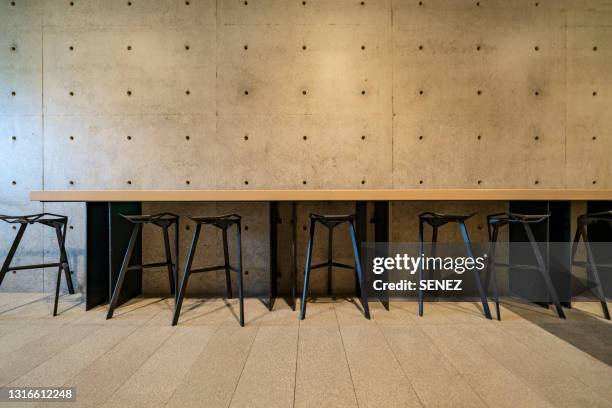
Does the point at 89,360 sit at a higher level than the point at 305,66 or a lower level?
lower

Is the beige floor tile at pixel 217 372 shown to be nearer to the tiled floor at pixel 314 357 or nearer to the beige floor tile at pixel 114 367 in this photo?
the tiled floor at pixel 314 357

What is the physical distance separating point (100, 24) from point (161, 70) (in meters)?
0.72

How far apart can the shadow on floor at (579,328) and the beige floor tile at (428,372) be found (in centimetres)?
87

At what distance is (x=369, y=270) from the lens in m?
2.61

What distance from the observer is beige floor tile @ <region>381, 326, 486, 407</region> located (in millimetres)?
1309

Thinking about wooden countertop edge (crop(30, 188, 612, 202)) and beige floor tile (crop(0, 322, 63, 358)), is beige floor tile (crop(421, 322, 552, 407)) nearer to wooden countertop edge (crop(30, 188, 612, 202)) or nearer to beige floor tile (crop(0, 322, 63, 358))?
wooden countertop edge (crop(30, 188, 612, 202))

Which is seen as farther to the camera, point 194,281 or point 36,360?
point 194,281

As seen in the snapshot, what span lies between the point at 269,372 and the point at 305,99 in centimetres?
230

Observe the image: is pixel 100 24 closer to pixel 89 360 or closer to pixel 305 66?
pixel 305 66

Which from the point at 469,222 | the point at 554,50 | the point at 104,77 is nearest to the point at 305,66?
the point at 104,77

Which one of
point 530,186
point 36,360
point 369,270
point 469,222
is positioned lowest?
point 36,360

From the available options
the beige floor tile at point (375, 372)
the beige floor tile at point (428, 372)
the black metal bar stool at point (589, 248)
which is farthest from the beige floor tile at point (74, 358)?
the black metal bar stool at point (589, 248)

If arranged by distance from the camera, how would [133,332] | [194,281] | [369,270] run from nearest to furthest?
[133,332], [369,270], [194,281]

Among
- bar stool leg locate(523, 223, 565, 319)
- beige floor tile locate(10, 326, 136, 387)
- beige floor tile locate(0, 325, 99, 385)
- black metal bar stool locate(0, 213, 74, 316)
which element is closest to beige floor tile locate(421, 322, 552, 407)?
bar stool leg locate(523, 223, 565, 319)
